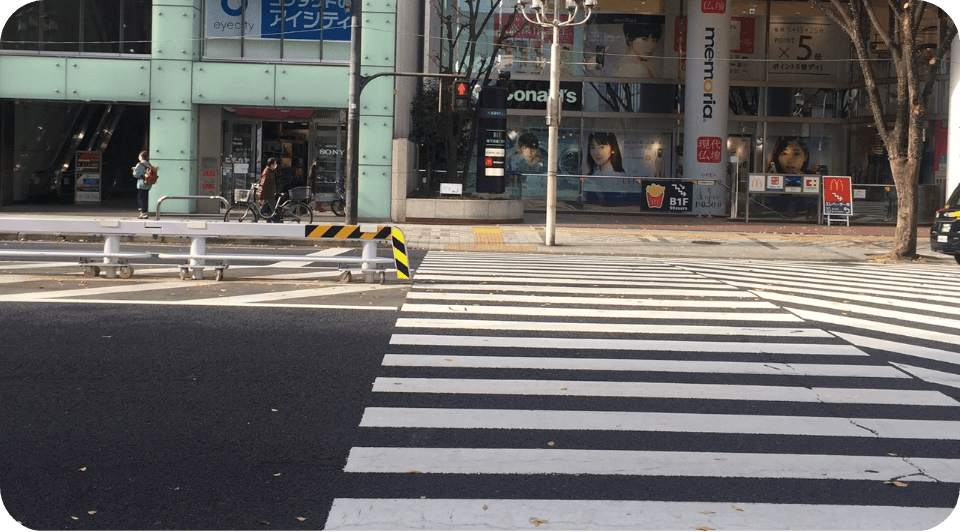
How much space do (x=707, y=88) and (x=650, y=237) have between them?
14913 mm

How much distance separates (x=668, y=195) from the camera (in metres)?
38.1

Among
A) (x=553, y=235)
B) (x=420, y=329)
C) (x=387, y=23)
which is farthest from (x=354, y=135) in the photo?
(x=420, y=329)

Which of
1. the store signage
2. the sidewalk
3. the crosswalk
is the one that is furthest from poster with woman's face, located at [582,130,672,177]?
the crosswalk

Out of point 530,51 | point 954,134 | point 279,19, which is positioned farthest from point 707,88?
point 279,19

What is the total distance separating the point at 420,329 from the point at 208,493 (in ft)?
19.0

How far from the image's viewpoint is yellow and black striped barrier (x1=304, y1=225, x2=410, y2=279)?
1552 cm

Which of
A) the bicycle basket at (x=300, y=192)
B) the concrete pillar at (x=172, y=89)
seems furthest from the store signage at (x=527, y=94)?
the concrete pillar at (x=172, y=89)

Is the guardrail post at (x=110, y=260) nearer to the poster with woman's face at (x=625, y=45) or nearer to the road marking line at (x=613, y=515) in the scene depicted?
the road marking line at (x=613, y=515)

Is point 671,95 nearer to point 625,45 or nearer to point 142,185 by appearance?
point 625,45

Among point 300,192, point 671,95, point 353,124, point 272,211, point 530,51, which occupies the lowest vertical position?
point 272,211

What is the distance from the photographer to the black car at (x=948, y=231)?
22.8 m

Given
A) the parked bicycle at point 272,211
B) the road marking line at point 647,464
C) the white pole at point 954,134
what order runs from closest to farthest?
the road marking line at point 647,464, the parked bicycle at point 272,211, the white pole at point 954,134

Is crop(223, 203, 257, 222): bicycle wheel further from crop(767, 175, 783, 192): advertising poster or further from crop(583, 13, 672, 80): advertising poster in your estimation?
crop(583, 13, 672, 80): advertising poster

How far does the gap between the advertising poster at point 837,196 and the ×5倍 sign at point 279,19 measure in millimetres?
15893
